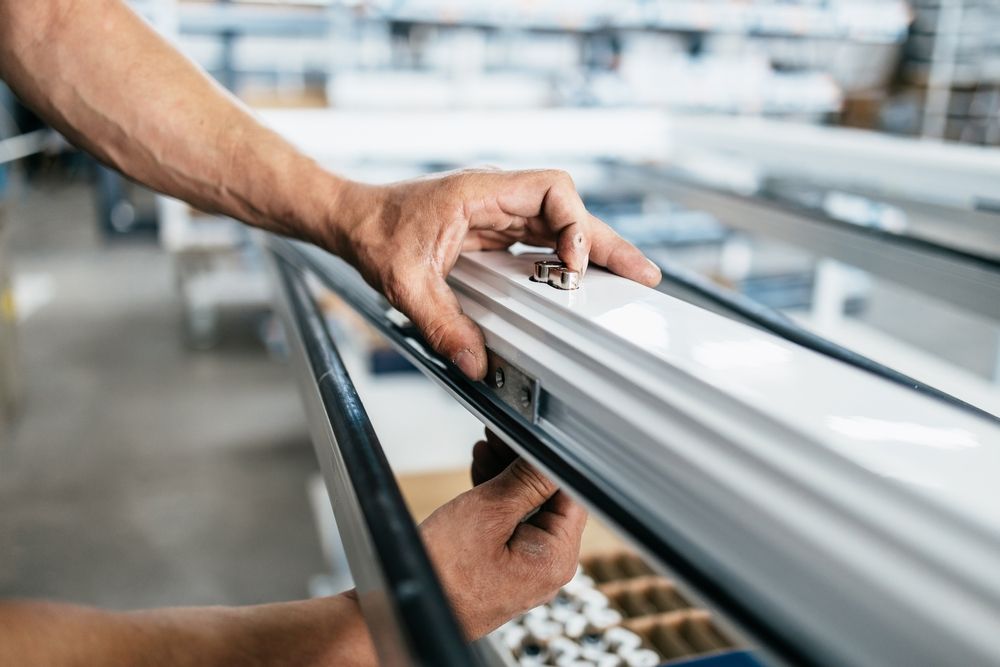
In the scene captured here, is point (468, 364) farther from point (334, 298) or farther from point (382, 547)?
point (334, 298)

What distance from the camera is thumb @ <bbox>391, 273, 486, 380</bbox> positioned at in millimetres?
819

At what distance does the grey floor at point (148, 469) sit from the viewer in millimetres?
2793

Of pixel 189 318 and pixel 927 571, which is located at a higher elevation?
pixel 927 571

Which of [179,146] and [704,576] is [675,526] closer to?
[704,576]

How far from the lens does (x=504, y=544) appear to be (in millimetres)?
812

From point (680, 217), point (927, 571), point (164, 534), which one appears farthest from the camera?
point (680, 217)

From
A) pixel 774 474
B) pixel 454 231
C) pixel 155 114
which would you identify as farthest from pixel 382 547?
pixel 155 114

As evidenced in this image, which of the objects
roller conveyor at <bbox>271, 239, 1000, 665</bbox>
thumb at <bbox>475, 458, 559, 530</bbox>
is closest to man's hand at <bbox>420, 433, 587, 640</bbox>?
thumb at <bbox>475, 458, 559, 530</bbox>

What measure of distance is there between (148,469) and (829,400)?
3.47m

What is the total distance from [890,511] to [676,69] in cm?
540

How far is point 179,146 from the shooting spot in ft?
3.80

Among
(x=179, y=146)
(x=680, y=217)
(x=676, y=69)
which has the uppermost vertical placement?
(x=676, y=69)

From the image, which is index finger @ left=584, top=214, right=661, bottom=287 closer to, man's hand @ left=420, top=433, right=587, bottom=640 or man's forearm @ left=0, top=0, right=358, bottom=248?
man's hand @ left=420, top=433, right=587, bottom=640

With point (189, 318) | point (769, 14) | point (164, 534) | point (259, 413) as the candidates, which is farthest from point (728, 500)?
point (769, 14)
